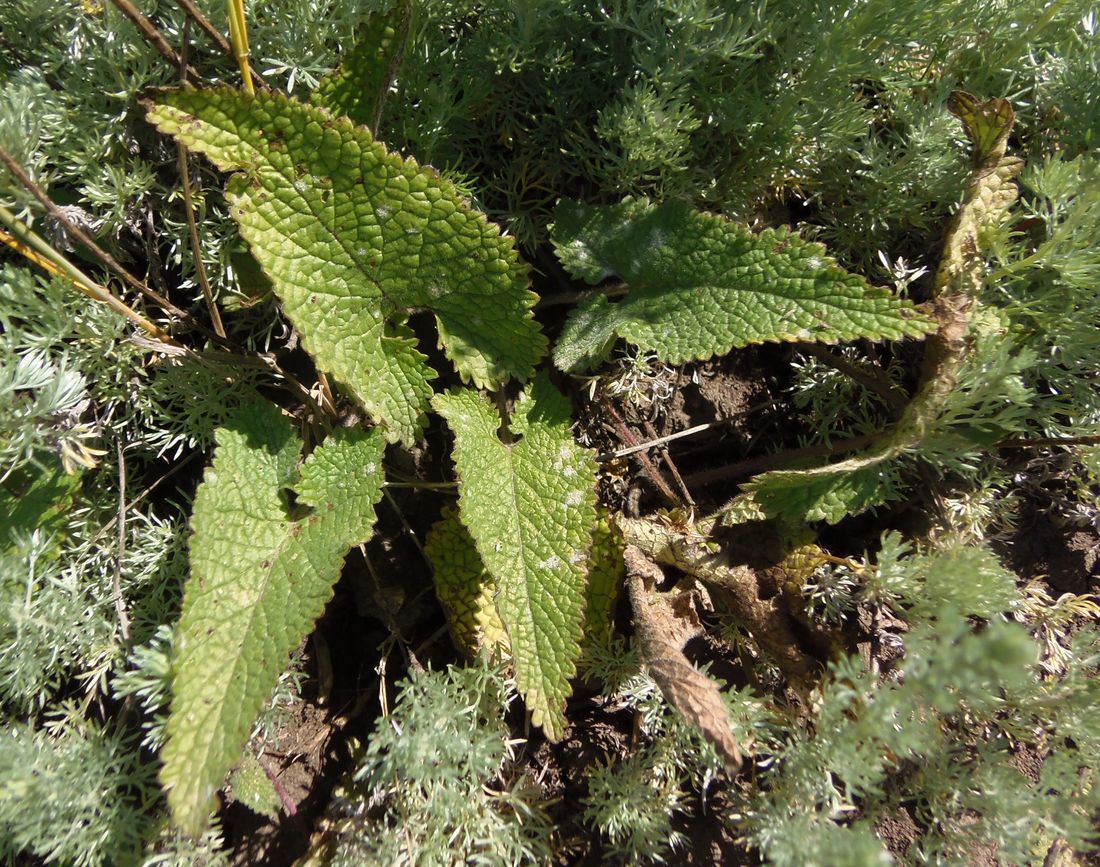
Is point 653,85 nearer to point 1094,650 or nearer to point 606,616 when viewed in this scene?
point 606,616

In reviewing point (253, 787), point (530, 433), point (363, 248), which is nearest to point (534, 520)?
point (530, 433)

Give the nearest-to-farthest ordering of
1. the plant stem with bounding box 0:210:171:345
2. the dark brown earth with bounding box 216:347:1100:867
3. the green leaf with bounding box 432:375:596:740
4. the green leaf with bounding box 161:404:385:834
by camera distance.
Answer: the green leaf with bounding box 161:404:385:834
the plant stem with bounding box 0:210:171:345
the green leaf with bounding box 432:375:596:740
the dark brown earth with bounding box 216:347:1100:867

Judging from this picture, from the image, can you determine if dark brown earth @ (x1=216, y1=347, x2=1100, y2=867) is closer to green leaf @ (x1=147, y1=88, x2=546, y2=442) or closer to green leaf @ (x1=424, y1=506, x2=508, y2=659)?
green leaf @ (x1=424, y1=506, x2=508, y2=659)

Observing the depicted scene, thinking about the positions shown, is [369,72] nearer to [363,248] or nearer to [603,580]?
[363,248]

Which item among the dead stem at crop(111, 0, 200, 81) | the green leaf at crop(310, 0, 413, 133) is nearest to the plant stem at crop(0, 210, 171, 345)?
the dead stem at crop(111, 0, 200, 81)

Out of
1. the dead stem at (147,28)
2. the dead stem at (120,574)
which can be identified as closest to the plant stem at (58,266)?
the dead stem at (120,574)

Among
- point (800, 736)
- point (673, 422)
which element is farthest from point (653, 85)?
point (800, 736)
